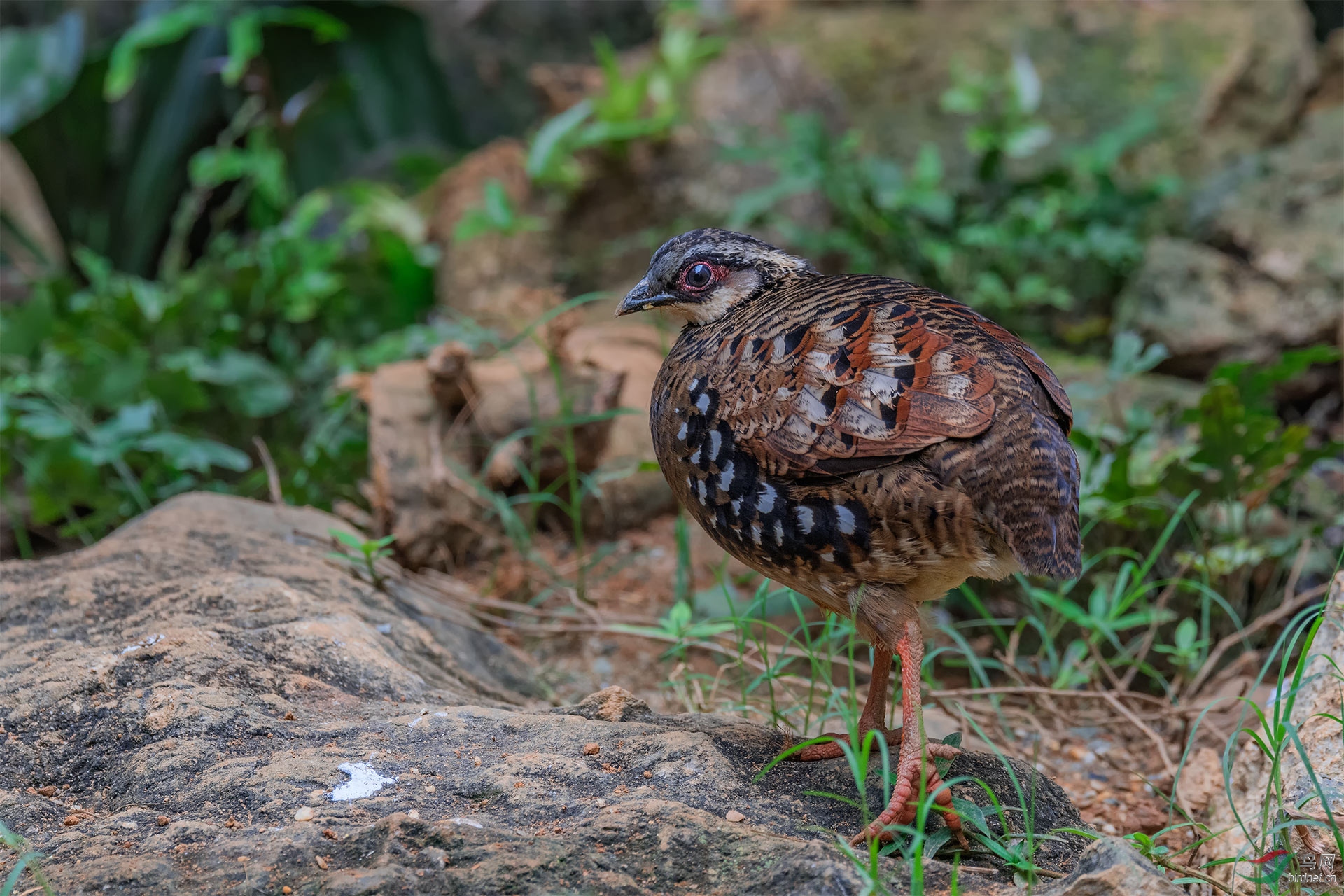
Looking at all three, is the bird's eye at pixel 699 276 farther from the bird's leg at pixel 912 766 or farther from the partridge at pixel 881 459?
the bird's leg at pixel 912 766

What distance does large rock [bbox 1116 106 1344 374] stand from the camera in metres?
5.71

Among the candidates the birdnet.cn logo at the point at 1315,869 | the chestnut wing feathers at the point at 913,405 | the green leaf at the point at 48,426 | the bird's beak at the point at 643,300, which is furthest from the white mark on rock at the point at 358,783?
the green leaf at the point at 48,426

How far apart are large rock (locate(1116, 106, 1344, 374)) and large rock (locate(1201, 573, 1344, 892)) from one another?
3.15 meters

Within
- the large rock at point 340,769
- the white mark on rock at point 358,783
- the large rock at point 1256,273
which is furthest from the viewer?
the large rock at point 1256,273

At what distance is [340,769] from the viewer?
242cm

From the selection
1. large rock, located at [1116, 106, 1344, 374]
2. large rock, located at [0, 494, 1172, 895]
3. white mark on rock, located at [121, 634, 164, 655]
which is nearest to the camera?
large rock, located at [0, 494, 1172, 895]

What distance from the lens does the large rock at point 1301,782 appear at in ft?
8.16

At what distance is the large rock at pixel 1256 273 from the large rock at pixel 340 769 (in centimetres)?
387

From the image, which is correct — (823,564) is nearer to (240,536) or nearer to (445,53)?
(240,536)

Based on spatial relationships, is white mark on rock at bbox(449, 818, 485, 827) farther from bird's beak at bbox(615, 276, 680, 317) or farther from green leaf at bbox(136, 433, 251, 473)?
green leaf at bbox(136, 433, 251, 473)

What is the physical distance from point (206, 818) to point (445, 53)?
31.7 feet

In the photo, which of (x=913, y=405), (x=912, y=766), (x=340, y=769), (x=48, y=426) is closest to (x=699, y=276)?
(x=913, y=405)

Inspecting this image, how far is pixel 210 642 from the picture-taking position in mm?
2904

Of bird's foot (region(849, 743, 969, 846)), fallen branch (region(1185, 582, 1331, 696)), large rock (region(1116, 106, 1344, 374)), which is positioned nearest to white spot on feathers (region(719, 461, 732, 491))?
bird's foot (region(849, 743, 969, 846))
